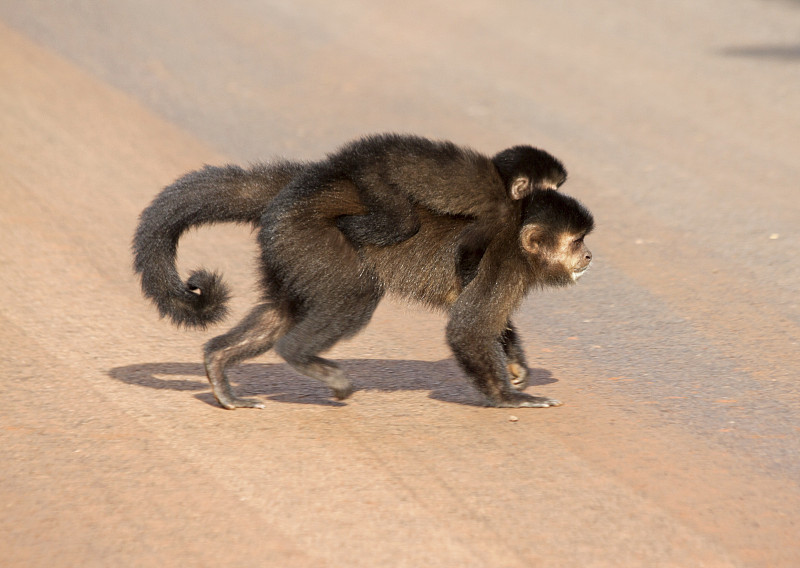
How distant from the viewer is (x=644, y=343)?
6.08m

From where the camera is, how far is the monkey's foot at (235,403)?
5176 mm

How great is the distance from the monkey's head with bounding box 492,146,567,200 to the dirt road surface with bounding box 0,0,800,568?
1058 millimetres

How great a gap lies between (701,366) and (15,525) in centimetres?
345

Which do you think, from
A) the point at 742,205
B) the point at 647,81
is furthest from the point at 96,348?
the point at 647,81

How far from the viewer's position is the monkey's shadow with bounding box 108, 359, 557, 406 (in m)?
5.46

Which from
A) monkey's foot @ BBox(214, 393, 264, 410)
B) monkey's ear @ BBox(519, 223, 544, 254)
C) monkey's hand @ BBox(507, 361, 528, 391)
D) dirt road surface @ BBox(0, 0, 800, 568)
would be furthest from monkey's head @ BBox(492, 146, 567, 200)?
monkey's foot @ BBox(214, 393, 264, 410)

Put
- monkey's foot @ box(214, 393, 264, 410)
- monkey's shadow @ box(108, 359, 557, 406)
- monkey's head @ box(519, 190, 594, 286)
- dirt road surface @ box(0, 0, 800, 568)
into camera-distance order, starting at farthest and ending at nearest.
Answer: monkey's shadow @ box(108, 359, 557, 406)
monkey's foot @ box(214, 393, 264, 410)
monkey's head @ box(519, 190, 594, 286)
dirt road surface @ box(0, 0, 800, 568)

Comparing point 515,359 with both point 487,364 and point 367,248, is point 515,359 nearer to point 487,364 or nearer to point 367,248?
point 487,364

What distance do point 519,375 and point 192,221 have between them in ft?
5.80

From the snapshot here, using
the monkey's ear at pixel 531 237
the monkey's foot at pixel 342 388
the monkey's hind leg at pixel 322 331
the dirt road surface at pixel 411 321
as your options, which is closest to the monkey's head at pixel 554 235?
the monkey's ear at pixel 531 237

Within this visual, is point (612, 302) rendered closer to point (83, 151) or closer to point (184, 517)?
point (184, 517)

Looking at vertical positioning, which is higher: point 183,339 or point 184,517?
point 183,339

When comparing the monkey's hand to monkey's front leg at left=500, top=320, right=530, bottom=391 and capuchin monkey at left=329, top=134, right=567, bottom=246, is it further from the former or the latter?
capuchin monkey at left=329, top=134, right=567, bottom=246

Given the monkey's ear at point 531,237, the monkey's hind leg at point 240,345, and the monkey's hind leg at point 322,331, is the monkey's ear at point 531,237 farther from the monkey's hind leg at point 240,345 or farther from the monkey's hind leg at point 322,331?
the monkey's hind leg at point 240,345
